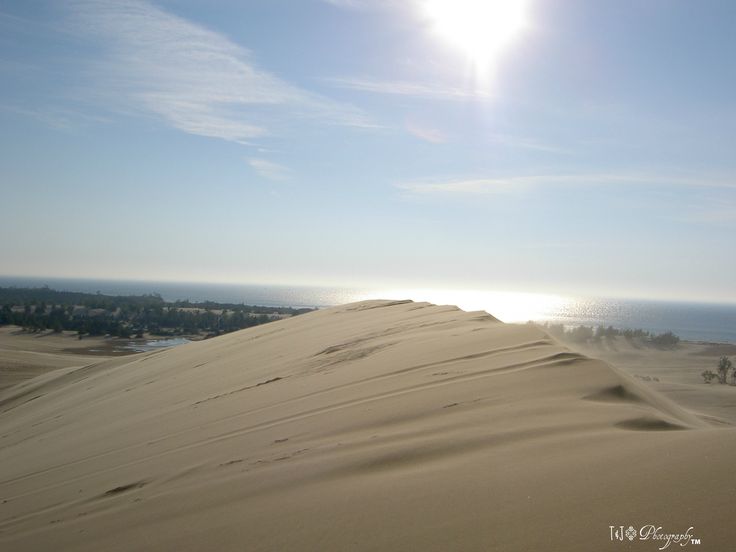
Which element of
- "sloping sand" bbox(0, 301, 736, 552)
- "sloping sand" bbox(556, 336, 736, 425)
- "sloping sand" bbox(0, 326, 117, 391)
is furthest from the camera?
"sloping sand" bbox(0, 326, 117, 391)

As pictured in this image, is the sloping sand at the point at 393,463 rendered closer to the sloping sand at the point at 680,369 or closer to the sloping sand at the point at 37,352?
the sloping sand at the point at 680,369

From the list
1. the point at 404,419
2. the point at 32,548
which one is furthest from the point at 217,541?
the point at 404,419

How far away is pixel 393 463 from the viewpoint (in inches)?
91.8

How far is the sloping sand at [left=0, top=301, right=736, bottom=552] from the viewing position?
171 centimetres

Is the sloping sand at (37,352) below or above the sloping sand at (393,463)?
below

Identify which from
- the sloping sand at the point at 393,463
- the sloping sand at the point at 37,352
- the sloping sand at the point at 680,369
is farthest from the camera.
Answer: the sloping sand at the point at 37,352

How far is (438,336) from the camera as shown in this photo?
16.9ft

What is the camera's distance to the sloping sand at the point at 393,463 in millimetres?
1707

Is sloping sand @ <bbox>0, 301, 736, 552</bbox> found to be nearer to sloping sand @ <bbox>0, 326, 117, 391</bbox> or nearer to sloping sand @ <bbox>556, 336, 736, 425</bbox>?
sloping sand @ <bbox>556, 336, 736, 425</bbox>

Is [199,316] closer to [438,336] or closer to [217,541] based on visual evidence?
[438,336]

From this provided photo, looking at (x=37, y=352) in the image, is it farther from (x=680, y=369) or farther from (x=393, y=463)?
(x=393, y=463)

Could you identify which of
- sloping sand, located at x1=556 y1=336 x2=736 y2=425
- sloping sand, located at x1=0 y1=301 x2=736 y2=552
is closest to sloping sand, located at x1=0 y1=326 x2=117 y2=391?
sloping sand, located at x1=0 y1=301 x2=736 y2=552

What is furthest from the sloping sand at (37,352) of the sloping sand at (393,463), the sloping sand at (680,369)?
the sloping sand at (680,369)

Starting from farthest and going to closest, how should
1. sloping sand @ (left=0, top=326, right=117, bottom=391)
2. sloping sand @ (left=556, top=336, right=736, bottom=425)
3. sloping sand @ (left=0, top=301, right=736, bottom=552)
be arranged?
1. sloping sand @ (left=0, top=326, right=117, bottom=391)
2. sloping sand @ (left=556, top=336, right=736, bottom=425)
3. sloping sand @ (left=0, top=301, right=736, bottom=552)
